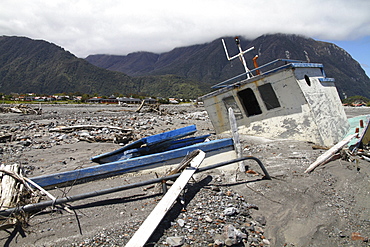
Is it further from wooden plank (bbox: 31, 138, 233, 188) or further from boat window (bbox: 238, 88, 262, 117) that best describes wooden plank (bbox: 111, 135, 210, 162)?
boat window (bbox: 238, 88, 262, 117)

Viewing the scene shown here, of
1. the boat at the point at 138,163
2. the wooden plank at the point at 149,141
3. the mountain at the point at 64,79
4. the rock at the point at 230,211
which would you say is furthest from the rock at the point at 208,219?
the mountain at the point at 64,79

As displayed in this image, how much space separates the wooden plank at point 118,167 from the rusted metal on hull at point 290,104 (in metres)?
3.71

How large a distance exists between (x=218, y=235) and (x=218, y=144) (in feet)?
8.16

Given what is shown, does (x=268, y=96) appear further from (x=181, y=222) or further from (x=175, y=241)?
(x=175, y=241)

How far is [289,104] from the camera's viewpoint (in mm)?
8047

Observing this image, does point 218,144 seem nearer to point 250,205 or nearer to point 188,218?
point 250,205

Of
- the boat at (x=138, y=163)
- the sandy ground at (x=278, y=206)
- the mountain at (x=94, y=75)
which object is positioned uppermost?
the mountain at (x=94, y=75)

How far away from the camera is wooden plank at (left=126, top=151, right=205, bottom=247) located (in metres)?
2.76

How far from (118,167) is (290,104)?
6075 mm

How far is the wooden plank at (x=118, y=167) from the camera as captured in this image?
4.53 m

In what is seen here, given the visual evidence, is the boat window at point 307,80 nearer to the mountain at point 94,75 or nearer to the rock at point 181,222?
the rock at point 181,222

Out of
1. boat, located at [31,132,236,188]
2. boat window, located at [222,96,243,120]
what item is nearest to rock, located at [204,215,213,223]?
boat, located at [31,132,236,188]

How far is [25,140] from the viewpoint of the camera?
8.98m

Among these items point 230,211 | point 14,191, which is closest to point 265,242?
point 230,211
